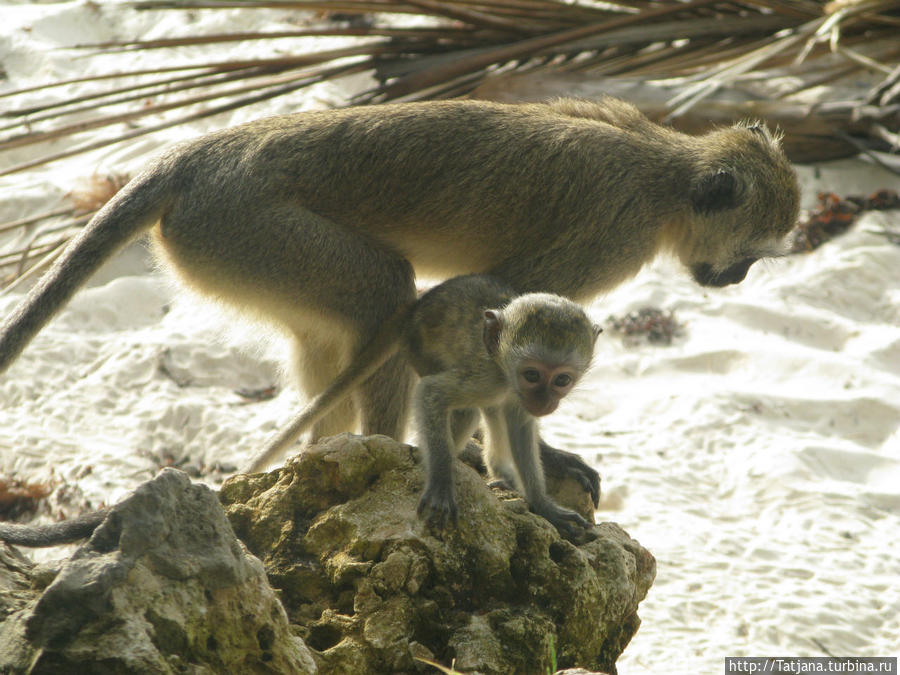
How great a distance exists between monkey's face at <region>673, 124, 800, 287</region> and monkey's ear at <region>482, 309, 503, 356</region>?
1.57 metres

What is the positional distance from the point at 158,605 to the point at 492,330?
1830 mm

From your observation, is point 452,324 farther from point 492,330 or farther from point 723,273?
point 723,273

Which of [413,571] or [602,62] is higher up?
[602,62]

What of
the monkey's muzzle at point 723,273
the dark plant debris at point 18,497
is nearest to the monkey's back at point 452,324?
the monkey's muzzle at point 723,273

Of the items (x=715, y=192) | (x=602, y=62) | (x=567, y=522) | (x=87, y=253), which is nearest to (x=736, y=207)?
(x=715, y=192)

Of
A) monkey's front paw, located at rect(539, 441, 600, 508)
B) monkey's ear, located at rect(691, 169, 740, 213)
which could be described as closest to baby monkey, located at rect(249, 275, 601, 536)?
monkey's front paw, located at rect(539, 441, 600, 508)

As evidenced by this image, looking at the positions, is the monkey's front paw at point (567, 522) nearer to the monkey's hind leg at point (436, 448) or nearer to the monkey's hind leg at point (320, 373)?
the monkey's hind leg at point (436, 448)

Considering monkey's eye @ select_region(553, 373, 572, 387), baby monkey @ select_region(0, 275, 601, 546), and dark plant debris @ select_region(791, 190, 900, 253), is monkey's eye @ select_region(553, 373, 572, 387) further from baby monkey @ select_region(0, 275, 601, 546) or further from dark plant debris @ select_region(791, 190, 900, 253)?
dark plant debris @ select_region(791, 190, 900, 253)

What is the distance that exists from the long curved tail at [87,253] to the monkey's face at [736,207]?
2580 millimetres

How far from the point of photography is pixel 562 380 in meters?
4.12

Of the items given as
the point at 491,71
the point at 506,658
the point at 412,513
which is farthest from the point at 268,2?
the point at 506,658

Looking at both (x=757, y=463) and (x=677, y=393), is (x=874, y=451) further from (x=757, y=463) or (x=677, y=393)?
(x=677, y=393)

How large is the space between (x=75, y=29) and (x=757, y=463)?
318 inches

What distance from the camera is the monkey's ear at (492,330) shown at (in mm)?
4137
